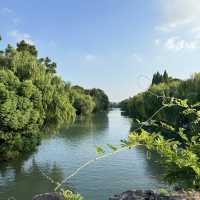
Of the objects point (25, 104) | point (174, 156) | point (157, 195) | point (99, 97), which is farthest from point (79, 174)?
point (99, 97)

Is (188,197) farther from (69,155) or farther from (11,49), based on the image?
(11,49)

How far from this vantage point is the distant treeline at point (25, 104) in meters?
26.5

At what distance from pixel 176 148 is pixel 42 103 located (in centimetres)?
2893

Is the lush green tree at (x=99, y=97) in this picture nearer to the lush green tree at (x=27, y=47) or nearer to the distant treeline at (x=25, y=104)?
the lush green tree at (x=27, y=47)

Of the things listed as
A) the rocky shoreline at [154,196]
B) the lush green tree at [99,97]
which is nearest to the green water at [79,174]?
the rocky shoreline at [154,196]

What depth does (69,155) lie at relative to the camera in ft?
108

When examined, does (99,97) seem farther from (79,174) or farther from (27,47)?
(79,174)

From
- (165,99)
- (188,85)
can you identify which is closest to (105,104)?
(188,85)

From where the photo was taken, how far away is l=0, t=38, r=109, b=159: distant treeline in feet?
86.9

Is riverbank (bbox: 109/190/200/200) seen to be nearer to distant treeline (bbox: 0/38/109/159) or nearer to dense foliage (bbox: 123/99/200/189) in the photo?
dense foliage (bbox: 123/99/200/189)

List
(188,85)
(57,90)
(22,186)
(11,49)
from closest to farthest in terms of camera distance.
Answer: (22,186), (57,90), (11,49), (188,85)

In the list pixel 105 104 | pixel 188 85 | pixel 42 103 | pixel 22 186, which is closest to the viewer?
pixel 22 186

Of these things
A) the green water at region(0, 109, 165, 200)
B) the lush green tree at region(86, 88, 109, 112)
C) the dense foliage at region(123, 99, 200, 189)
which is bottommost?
the green water at region(0, 109, 165, 200)

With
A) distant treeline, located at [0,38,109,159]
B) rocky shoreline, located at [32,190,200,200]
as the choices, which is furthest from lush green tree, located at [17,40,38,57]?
rocky shoreline, located at [32,190,200,200]
